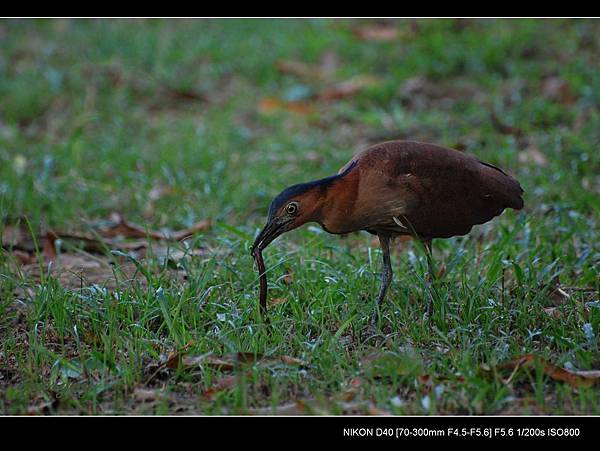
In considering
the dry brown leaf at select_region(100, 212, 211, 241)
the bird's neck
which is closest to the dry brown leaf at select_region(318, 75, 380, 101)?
the dry brown leaf at select_region(100, 212, 211, 241)

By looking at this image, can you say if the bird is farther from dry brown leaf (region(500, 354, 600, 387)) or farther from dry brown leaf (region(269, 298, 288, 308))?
dry brown leaf (region(500, 354, 600, 387))

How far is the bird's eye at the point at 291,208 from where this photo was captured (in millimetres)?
4094

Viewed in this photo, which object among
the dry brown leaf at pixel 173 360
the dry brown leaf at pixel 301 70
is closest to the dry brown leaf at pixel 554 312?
the dry brown leaf at pixel 173 360

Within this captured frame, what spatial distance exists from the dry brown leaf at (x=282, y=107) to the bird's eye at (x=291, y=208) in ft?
13.9

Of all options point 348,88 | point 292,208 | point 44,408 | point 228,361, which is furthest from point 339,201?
point 348,88

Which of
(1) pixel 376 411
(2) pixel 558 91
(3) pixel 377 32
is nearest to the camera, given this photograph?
(1) pixel 376 411

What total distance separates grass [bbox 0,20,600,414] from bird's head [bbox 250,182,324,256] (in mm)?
432

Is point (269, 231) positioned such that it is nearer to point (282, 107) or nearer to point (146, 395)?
point (146, 395)

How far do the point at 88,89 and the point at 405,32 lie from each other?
10.9 ft

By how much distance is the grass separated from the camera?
3.76 m

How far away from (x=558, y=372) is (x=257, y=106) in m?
5.44

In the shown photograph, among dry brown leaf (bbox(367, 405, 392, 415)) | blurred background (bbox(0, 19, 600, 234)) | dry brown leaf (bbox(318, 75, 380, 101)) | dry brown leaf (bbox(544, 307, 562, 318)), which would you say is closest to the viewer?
dry brown leaf (bbox(367, 405, 392, 415))

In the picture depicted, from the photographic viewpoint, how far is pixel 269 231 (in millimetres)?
4141

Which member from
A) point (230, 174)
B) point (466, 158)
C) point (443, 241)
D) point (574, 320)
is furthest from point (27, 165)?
point (574, 320)
